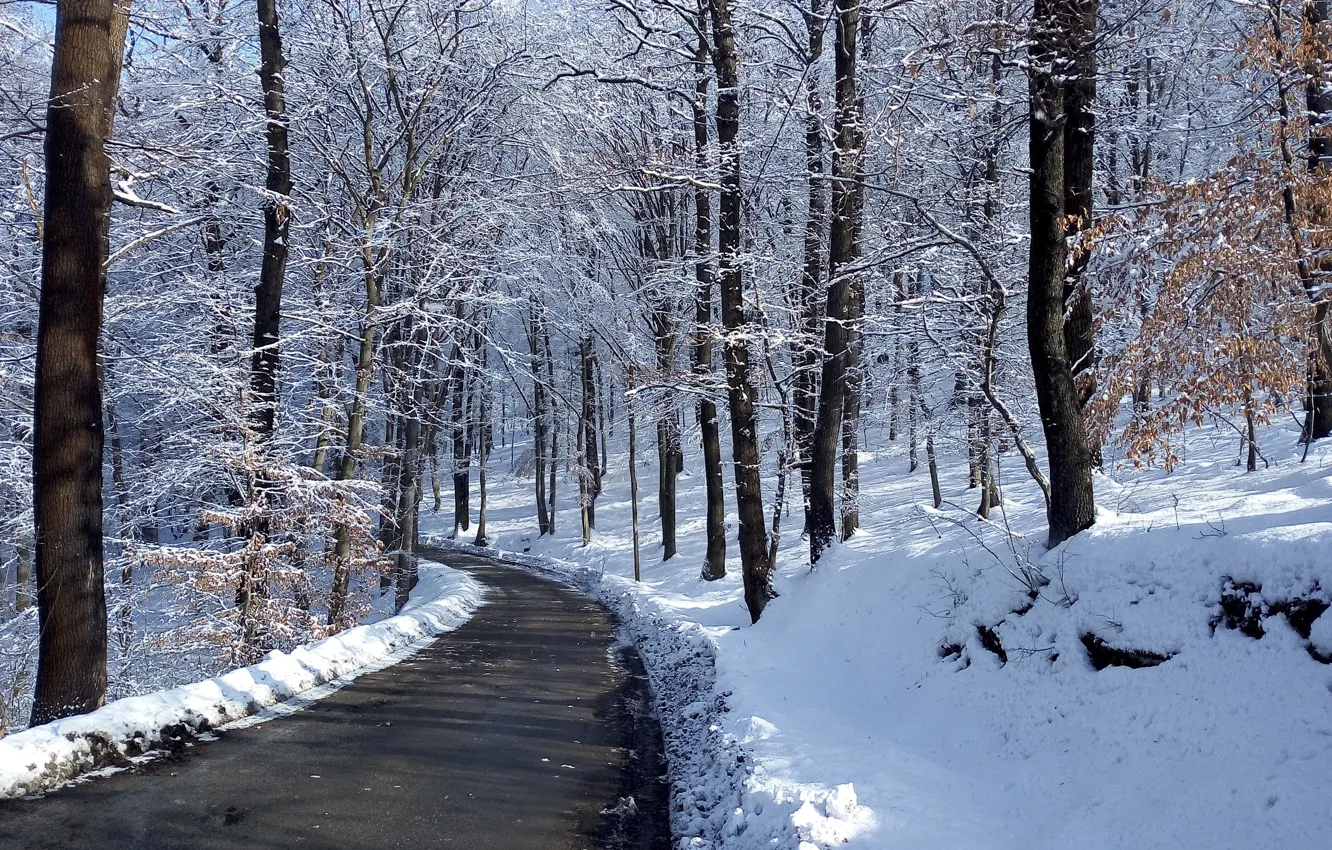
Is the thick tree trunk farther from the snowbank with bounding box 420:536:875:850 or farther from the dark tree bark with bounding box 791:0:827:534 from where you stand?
the snowbank with bounding box 420:536:875:850

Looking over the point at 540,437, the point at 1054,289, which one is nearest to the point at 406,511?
the point at 1054,289

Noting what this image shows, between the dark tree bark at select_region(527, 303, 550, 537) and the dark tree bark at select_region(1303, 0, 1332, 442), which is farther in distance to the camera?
the dark tree bark at select_region(527, 303, 550, 537)

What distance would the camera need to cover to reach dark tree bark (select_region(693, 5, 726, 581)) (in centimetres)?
1356

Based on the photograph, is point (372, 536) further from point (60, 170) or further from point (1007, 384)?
point (1007, 384)

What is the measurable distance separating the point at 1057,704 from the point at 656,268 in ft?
46.1

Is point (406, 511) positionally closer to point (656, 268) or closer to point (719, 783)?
point (656, 268)

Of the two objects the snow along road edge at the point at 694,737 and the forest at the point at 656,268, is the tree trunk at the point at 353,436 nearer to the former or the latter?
the forest at the point at 656,268

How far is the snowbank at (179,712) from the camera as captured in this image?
5.61m

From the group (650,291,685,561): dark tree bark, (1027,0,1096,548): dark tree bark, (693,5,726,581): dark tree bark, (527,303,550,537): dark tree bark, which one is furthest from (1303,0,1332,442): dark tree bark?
(527,303,550,537): dark tree bark

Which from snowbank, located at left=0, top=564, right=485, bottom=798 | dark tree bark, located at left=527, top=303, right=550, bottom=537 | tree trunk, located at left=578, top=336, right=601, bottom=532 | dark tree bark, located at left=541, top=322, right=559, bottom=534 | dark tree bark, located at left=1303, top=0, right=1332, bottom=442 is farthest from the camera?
dark tree bark, located at left=541, top=322, right=559, bottom=534

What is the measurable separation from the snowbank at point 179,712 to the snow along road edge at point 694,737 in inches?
144

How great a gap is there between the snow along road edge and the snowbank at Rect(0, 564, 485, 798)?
3.66 m

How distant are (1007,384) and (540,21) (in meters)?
13.5

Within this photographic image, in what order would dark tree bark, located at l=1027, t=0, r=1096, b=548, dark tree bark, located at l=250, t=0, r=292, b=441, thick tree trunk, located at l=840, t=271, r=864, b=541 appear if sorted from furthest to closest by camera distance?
thick tree trunk, located at l=840, t=271, r=864, b=541
dark tree bark, located at l=250, t=0, r=292, b=441
dark tree bark, located at l=1027, t=0, r=1096, b=548
